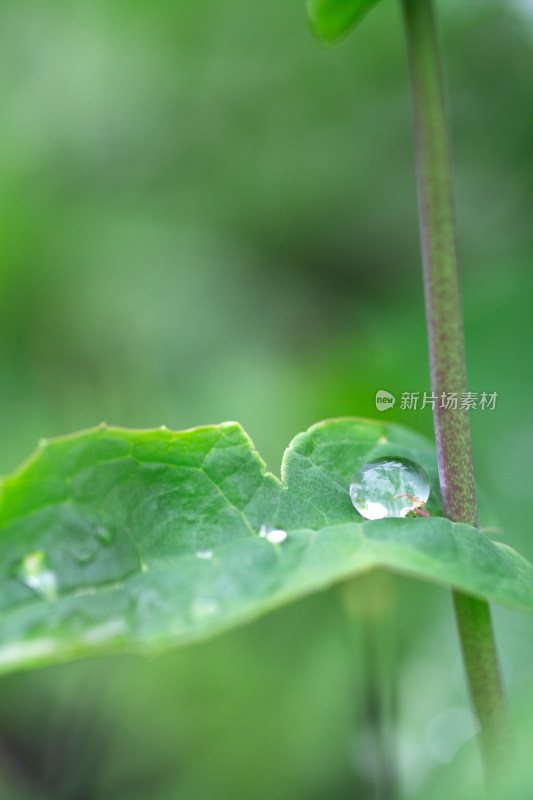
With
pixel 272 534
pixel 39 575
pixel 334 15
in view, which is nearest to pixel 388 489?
pixel 272 534

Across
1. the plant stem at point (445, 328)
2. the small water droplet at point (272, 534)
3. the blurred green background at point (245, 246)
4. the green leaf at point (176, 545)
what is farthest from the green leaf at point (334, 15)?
the blurred green background at point (245, 246)

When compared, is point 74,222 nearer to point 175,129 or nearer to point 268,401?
point 175,129

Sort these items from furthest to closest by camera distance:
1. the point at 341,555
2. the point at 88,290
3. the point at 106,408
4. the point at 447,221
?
the point at 88,290, the point at 106,408, the point at 447,221, the point at 341,555

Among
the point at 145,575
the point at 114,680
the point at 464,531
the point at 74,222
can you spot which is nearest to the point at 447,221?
the point at 464,531

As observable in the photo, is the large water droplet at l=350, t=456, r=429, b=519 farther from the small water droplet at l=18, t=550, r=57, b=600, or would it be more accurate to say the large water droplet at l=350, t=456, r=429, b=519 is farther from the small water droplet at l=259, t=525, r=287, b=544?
the small water droplet at l=18, t=550, r=57, b=600

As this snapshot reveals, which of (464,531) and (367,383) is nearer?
(464,531)

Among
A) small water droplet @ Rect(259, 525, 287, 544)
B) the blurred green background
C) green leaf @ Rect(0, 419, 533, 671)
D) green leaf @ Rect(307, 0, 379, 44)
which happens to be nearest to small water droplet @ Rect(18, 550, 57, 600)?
green leaf @ Rect(0, 419, 533, 671)

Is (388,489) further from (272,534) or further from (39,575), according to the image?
(39,575)
